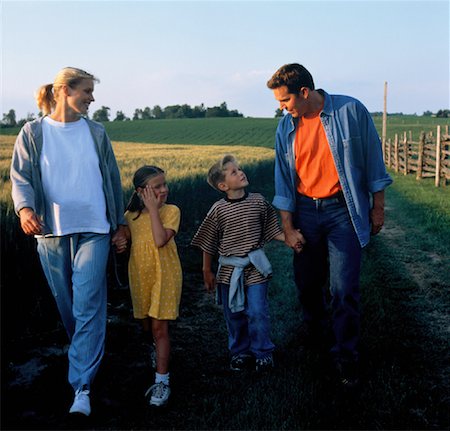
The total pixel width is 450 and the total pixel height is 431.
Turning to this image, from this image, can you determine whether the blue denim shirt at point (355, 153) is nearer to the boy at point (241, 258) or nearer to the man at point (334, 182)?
the man at point (334, 182)

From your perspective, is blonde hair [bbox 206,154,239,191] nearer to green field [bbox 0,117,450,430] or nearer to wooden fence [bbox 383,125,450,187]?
green field [bbox 0,117,450,430]

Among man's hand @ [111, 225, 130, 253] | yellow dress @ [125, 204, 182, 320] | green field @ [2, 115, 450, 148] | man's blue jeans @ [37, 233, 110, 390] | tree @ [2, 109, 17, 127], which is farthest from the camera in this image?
tree @ [2, 109, 17, 127]

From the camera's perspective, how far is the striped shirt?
389cm

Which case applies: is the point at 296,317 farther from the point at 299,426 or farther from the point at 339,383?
the point at 299,426

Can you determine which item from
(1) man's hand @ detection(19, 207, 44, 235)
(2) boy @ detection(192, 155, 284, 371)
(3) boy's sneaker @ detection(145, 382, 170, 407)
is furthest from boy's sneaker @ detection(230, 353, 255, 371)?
(1) man's hand @ detection(19, 207, 44, 235)

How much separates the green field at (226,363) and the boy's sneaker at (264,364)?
0.07 m

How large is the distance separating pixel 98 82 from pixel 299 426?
2364 millimetres

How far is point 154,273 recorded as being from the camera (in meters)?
3.54

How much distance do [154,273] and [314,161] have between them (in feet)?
4.25

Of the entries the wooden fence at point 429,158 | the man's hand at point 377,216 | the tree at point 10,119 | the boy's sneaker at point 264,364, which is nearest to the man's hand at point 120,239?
the boy's sneaker at point 264,364

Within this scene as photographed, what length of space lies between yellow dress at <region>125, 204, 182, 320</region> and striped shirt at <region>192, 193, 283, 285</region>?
0.43 m

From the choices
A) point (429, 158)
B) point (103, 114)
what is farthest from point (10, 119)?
point (429, 158)

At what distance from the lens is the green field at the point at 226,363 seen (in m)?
3.14

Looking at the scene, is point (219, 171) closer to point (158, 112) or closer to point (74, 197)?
point (74, 197)
